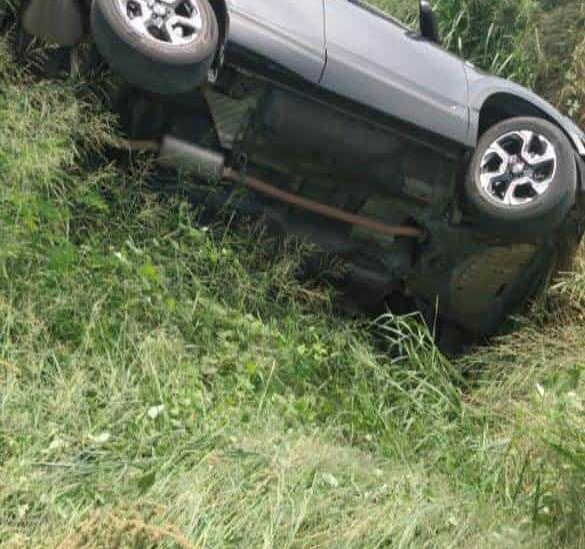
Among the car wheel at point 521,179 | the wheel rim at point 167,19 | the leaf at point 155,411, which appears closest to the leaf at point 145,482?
the leaf at point 155,411

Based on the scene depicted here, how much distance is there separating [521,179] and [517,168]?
75 millimetres

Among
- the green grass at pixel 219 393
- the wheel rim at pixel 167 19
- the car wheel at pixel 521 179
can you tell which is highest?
the wheel rim at pixel 167 19

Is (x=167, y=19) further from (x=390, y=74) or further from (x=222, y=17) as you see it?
(x=390, y=74)

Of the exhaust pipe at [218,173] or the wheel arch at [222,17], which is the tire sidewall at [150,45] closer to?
the wheel arch at [222,17]

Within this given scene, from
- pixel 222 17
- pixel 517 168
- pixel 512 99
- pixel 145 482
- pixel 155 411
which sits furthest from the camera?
pixel 512 99

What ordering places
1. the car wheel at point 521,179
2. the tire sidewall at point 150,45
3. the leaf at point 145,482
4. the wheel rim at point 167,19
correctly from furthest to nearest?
the car wheel at point 521,179
the wheel rim at point 167,19
the tire sidewall at point 150,45
the leaf at point 145,482

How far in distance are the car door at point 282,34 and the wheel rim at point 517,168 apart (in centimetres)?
95

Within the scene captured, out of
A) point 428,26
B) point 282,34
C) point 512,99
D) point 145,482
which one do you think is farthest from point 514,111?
point 145,482

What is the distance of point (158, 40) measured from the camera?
5.62 meters

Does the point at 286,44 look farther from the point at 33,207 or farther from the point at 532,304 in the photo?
the point at 532,304

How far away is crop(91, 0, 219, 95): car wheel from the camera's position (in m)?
5.54

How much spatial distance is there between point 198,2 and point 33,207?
1107 millimetres

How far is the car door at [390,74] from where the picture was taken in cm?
609

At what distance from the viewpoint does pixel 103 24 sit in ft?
18.2
